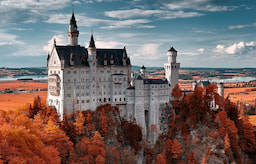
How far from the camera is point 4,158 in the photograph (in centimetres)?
4347

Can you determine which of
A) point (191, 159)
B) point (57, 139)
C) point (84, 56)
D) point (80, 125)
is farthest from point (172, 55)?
point (57, 139)

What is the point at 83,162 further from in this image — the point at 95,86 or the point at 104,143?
the point at 95,86

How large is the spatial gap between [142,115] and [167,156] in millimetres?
12147

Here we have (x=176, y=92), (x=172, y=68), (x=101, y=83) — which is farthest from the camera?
(x=172, y=68)

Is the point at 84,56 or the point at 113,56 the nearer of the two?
the point at 84,56

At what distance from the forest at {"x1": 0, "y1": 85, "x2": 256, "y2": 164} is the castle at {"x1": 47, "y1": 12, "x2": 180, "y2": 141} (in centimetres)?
223

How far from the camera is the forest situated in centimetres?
5325

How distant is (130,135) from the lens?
66312 millimetres

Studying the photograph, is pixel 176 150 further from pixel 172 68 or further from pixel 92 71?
pixel 92 71

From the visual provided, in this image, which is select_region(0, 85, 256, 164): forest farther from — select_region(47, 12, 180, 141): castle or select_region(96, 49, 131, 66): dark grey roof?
select_region(96, 49, 131, 66): dark grey roof

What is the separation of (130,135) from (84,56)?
22661 millimetres

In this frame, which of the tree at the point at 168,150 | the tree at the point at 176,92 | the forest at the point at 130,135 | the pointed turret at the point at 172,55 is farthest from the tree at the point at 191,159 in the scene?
the pointed turret at the point at 172,55

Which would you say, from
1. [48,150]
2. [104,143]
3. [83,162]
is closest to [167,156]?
[104,143]

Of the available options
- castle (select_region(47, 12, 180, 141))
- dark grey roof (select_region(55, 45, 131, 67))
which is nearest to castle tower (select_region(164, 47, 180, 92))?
castle (select_region(47, 12, 180, 141))
